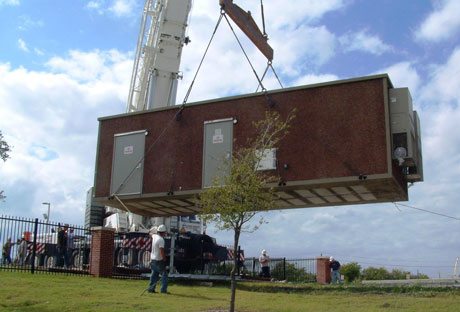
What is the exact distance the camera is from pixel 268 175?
1831 centimetres

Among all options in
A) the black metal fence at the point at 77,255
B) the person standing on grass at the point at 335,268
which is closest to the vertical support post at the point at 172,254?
the black metal fence at the point at 77,255

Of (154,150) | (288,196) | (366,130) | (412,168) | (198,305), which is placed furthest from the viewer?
(154,150)

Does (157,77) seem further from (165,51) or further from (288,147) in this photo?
(288,147)

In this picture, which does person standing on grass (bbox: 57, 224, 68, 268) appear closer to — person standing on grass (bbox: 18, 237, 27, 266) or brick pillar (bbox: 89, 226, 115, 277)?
person standing on grass (bbox: 18, 237, 27, 266)

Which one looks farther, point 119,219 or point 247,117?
point 119,219

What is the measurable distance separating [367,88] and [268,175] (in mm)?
4081

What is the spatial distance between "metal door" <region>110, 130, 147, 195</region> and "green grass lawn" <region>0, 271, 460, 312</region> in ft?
16.8

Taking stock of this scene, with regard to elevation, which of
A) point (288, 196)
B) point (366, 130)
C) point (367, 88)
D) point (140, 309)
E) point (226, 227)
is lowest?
point (140, 309)

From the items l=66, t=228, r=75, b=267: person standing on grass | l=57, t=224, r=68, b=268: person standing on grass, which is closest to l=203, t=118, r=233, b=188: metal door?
l=57, t=224, r=68, b=268: person standing on grass

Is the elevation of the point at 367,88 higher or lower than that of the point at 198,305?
higher

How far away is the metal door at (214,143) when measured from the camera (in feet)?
63.1

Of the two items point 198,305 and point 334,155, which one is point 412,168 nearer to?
point 334,155

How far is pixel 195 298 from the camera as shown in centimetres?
1416

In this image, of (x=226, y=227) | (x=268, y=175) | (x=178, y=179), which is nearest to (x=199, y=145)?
(x=178, y=179)
